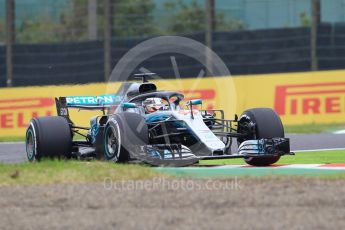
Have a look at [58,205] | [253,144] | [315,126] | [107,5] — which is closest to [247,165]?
[253,144]

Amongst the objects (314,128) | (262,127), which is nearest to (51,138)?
(262,127)

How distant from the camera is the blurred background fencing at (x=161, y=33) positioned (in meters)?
21.8

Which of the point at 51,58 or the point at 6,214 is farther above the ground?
the point at 51,58

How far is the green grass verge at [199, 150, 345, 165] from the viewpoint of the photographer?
42.1ft

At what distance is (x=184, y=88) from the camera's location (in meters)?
21.4

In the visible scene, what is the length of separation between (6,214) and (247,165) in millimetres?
5318

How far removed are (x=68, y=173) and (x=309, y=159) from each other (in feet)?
15.2

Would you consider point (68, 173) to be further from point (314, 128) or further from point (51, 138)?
point (314, 128)

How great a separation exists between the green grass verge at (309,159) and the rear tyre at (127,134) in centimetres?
173

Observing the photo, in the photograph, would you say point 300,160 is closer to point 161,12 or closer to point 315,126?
point 315,126

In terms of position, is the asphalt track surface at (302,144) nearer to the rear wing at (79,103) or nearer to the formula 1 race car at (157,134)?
the rear wing at (79,103)

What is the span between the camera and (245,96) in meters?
21.2

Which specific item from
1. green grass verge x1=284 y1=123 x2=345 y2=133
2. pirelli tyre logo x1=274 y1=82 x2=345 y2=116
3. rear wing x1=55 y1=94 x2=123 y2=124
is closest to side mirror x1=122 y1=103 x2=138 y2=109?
rear wing x1=55 y1=94 x2=123 y2=124

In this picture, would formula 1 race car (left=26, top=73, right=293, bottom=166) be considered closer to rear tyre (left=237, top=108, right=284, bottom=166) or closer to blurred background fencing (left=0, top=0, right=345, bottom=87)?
rear tyre (left=237, top=108, right=284, bottom=166)
